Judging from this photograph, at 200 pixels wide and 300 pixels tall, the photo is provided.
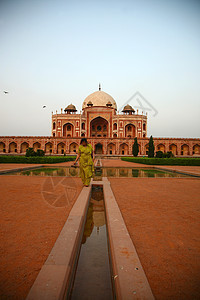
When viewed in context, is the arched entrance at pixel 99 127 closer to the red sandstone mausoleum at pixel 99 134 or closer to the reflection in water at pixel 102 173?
the red sandstone mausoleum at pixel 99 134

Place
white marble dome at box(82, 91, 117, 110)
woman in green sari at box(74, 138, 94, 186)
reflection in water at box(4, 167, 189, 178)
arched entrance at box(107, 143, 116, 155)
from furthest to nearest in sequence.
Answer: white marble dome at box(82, 91, 117, 110) < arched entrance at box(107, 143, 116, 155) < reflection in water at box(4, 167, 189, 178) < woman in green sari at box(74, 138, 94, 186)

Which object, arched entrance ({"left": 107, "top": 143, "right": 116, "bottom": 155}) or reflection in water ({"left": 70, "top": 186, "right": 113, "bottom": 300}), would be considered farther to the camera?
arched entrance ({"left": 107, "top": 143, "right": 116, "bottom": 155})

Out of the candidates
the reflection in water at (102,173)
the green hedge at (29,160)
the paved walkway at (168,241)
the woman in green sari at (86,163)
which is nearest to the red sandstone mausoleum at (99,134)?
the green hedge at (29,160)

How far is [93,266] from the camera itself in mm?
1687

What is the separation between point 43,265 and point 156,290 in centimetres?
83

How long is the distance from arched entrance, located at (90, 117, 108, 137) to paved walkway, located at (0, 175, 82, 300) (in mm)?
32738

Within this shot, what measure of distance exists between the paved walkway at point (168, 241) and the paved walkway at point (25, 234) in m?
0.88

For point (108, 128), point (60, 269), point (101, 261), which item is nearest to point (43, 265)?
point (60, 269)

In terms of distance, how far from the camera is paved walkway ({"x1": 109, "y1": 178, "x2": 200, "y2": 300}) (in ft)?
4.21

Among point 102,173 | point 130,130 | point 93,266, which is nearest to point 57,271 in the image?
point 93,266

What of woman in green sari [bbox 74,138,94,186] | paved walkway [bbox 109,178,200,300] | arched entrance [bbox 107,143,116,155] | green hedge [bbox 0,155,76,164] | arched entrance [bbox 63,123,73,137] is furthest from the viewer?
arched entrance [bbox 63,123,73,137]

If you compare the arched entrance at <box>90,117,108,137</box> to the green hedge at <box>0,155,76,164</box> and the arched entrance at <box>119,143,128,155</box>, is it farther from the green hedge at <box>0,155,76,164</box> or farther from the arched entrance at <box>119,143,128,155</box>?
the green hedge at <box>0,155,76,164</box>

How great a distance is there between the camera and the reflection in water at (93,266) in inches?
53.2

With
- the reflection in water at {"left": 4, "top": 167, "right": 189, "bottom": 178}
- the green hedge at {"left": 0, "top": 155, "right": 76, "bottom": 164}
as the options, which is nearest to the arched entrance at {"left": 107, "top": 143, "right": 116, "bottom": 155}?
the green hedge at {"left": 0, "top": 155, "right": 76, "bottom": 164}
